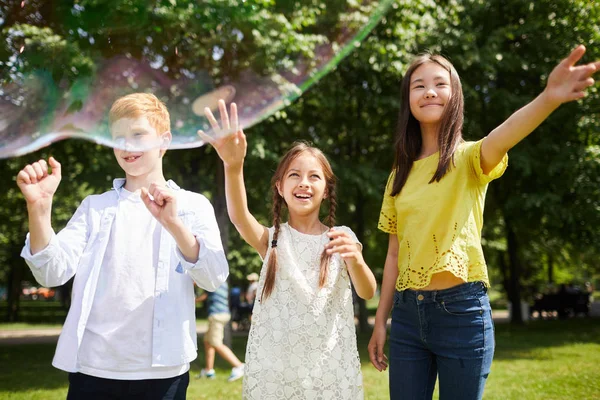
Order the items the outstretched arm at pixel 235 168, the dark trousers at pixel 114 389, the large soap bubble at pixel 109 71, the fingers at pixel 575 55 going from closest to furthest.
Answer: the fingers at pixel 575 55 < the dark trousers at pixel 114 389 < the outstretched arm at pixel 235 168 < the large soap bubble at pixel 109 71

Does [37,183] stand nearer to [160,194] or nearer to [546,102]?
[160,194]

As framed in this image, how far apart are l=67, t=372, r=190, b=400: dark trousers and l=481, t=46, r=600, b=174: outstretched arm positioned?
1.62m

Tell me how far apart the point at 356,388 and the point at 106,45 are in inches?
127

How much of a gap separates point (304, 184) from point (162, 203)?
2.55ft

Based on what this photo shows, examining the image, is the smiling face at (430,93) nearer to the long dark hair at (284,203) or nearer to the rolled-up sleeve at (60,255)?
the long dark hair at (284,203)

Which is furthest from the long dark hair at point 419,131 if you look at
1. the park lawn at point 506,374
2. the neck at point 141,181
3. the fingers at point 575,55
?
the park lawn at point 506,374

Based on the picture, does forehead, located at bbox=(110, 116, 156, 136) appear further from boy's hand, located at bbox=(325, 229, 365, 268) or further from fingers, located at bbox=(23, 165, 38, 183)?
boy's hand, located at bbox=(325, 229, 365, 268)

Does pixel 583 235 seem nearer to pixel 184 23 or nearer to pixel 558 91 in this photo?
pixel 184 23

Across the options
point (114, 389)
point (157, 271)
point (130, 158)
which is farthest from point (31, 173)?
point (114, 389)

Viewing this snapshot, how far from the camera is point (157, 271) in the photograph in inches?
96.4

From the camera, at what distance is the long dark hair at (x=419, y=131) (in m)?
2.68

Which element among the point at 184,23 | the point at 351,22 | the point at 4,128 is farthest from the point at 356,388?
the point at 184,23

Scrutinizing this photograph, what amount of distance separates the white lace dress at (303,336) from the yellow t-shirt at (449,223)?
12.7 inches

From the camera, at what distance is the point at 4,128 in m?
3.86
